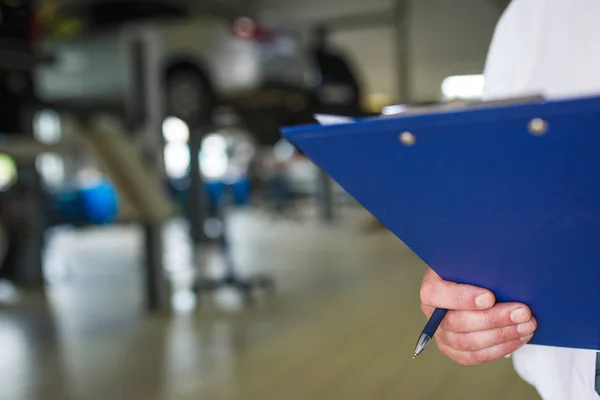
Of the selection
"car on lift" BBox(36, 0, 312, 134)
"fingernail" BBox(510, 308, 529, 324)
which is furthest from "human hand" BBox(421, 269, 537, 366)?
"car on lift" BBox(36, 0, 312, 134)

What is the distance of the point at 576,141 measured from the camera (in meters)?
0.44

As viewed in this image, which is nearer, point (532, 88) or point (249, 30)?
point (532, 88)

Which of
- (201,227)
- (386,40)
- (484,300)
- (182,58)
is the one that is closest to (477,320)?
(484,300)

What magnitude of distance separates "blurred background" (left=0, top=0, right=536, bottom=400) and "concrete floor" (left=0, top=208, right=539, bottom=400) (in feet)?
0.05

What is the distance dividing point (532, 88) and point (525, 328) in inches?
13.1

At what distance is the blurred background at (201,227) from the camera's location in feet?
8.53

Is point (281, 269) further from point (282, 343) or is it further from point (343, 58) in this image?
point (343, 58)

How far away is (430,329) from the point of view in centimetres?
61

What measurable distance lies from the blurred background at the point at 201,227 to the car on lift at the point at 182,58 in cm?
2

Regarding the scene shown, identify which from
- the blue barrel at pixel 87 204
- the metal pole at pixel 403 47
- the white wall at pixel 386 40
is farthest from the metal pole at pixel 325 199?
the blue barrel at pixel 87 204

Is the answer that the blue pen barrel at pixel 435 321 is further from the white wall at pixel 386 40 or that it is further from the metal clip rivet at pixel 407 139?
the white wall at pixel 386 40

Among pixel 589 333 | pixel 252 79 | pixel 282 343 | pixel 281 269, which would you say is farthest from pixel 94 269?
pixel 589 333

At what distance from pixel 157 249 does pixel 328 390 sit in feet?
6.07

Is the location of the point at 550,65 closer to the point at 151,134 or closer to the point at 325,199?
the point at 151,134
